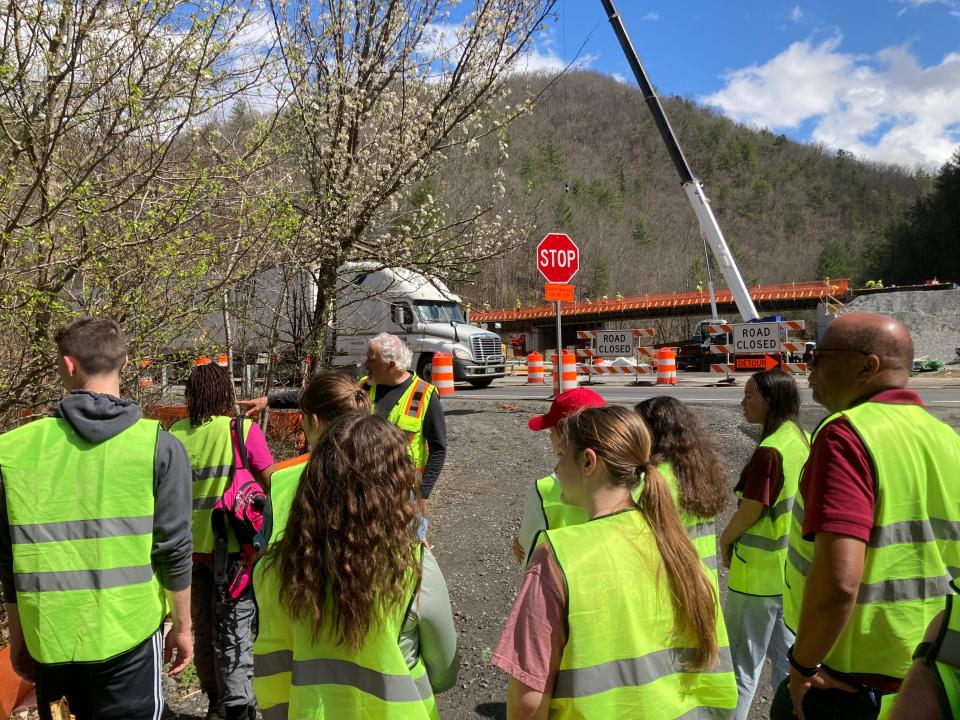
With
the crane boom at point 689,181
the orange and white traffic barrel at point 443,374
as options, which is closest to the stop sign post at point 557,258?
the orange and white traffic barrel at point 443,374

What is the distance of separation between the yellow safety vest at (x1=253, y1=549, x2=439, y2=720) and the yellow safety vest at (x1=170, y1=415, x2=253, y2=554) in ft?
5.27

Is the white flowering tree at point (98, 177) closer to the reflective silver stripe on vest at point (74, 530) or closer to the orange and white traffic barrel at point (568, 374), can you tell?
the reflective silver stripe on vest at point (74, 530)

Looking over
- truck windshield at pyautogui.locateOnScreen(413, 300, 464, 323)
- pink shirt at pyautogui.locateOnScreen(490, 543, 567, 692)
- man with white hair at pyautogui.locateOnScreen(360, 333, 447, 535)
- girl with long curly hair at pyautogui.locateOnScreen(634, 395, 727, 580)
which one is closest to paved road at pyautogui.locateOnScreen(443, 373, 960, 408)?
truck windshield at pyautogui.locateOnScreen(413, 300, 464, 323)

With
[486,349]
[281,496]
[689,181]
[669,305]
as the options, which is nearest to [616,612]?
[281,496]

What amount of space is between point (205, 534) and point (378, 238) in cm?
605

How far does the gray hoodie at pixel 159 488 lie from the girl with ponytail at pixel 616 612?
4.66 feet

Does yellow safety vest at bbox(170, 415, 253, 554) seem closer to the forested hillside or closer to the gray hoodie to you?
the gray hoodie

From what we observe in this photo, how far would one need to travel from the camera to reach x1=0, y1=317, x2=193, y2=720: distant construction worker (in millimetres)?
2283

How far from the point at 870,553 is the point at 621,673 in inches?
30.3

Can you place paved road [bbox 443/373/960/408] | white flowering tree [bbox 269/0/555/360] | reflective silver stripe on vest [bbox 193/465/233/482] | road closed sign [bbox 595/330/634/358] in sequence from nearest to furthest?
reflective silver stripe on vest [bbox 193/465/233/482] < white flowering tree [bbox 269/0/555/360] < paved road [bbox 443/373/960/408] < road closed sign [bbox 595/330/634/358]

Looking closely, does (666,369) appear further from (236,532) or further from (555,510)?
(555,510)

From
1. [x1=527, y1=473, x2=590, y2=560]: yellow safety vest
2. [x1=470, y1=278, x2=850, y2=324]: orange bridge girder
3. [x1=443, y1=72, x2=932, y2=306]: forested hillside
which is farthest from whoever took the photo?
[x1=443, y1=72, x2=932, y2=306]: forested hillside

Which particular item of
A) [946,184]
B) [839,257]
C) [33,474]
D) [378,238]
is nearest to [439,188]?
[378,238]

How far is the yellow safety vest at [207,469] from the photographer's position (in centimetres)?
339
